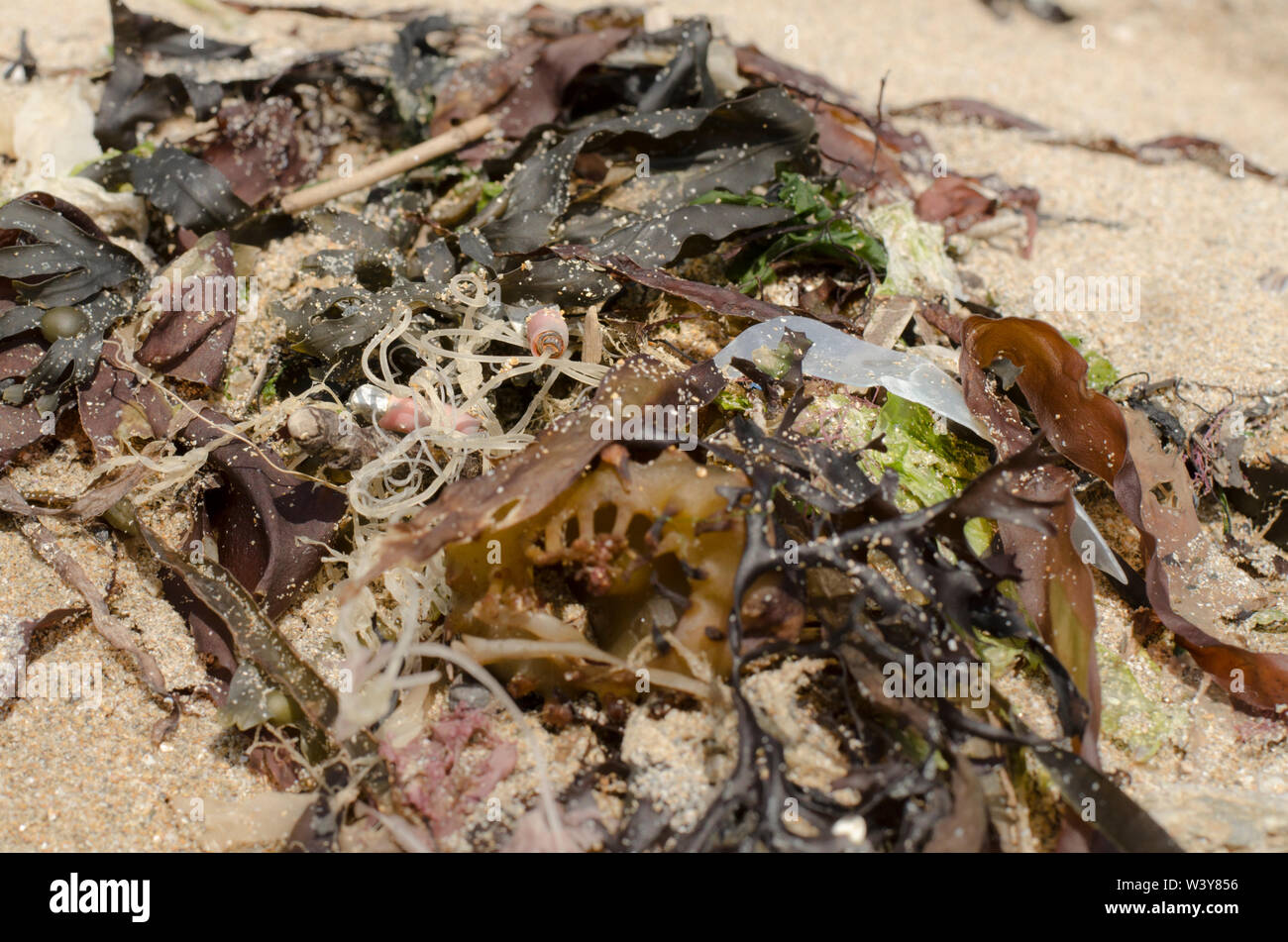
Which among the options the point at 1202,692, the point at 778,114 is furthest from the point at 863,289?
the point at 1202,692

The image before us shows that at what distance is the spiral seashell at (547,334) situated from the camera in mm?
1906

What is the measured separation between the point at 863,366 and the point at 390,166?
1566mm

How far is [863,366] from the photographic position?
1.95m

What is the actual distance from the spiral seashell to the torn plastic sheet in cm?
35

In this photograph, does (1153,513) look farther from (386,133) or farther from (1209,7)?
(1209,7)

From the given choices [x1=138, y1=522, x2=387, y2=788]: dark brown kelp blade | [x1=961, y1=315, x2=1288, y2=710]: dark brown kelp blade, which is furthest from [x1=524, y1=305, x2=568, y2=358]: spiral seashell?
[x1=961, y1=315, x2=1288, y2=710]: dark brown kelp blade

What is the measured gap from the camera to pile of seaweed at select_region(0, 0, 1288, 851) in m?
1.50

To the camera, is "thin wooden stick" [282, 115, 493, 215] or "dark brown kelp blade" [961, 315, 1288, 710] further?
"thin wooden stick" [282, 115, 493, 215]

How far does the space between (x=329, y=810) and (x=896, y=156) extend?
265cm

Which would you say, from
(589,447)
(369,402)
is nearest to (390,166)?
(369,402)

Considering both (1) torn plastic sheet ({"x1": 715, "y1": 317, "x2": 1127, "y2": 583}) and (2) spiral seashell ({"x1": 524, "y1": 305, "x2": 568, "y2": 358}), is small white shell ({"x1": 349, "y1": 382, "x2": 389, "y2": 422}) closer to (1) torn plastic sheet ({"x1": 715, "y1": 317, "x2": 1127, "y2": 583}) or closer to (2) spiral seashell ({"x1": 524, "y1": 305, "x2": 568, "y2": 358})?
(2) spiral seashell ({"x1": 524, "y1": 305, "x2": 568, "y2": 358})

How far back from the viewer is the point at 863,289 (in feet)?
7.55

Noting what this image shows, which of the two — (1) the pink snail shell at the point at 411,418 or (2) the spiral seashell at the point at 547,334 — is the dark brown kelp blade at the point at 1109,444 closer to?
(2) the spiral seashell at the point at 547,334

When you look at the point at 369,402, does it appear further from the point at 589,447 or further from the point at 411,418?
the point at 589,447
